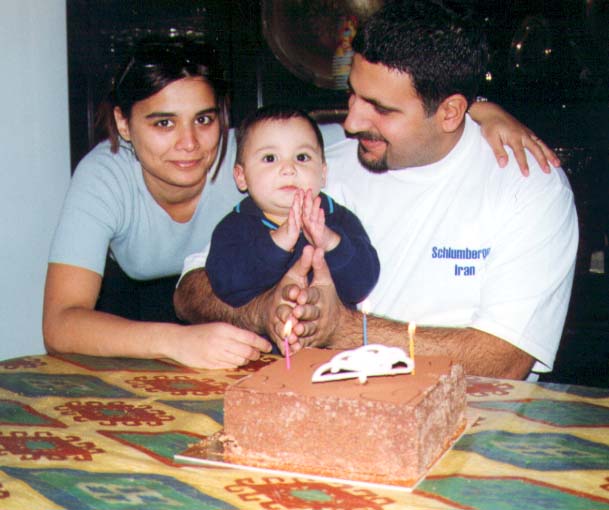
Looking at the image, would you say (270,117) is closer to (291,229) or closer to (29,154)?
(291,229)

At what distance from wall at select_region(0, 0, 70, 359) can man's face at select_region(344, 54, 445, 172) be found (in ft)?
6.04

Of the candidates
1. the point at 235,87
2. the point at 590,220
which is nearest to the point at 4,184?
the point at 235,87

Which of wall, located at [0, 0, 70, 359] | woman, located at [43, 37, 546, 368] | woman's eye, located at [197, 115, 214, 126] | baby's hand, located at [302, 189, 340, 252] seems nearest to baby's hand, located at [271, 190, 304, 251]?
baby's hand, located at [302, 189, 340, 252]

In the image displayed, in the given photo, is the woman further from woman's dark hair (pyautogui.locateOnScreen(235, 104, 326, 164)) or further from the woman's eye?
woman's dark hair (pyautogui.locateOnScreen(235, 104, 326, 164))

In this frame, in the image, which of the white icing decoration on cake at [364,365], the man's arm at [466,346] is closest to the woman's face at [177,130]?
the man's arm at [466,346]

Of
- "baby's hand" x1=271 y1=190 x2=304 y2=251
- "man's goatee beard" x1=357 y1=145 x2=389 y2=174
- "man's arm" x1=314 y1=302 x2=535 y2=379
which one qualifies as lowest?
"man's arm" x1=314 y1=302 x2=535 y2=379

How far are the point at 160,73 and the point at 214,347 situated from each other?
0.94 m

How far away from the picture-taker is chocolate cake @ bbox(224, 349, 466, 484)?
1.09 metres

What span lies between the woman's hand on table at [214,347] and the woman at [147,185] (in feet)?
0.67

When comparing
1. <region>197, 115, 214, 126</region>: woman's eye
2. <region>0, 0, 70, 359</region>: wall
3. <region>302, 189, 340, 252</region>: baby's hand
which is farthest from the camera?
<region>0, 0, 70, 359</region>: wall

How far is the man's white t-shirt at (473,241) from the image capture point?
82.3 inches

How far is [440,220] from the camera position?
2281 millimetres

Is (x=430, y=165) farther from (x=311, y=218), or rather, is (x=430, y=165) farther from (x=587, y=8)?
(x=587, y=8)

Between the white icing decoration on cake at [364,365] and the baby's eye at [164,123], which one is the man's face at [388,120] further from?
the white icing decoration on cake at [364,365]
